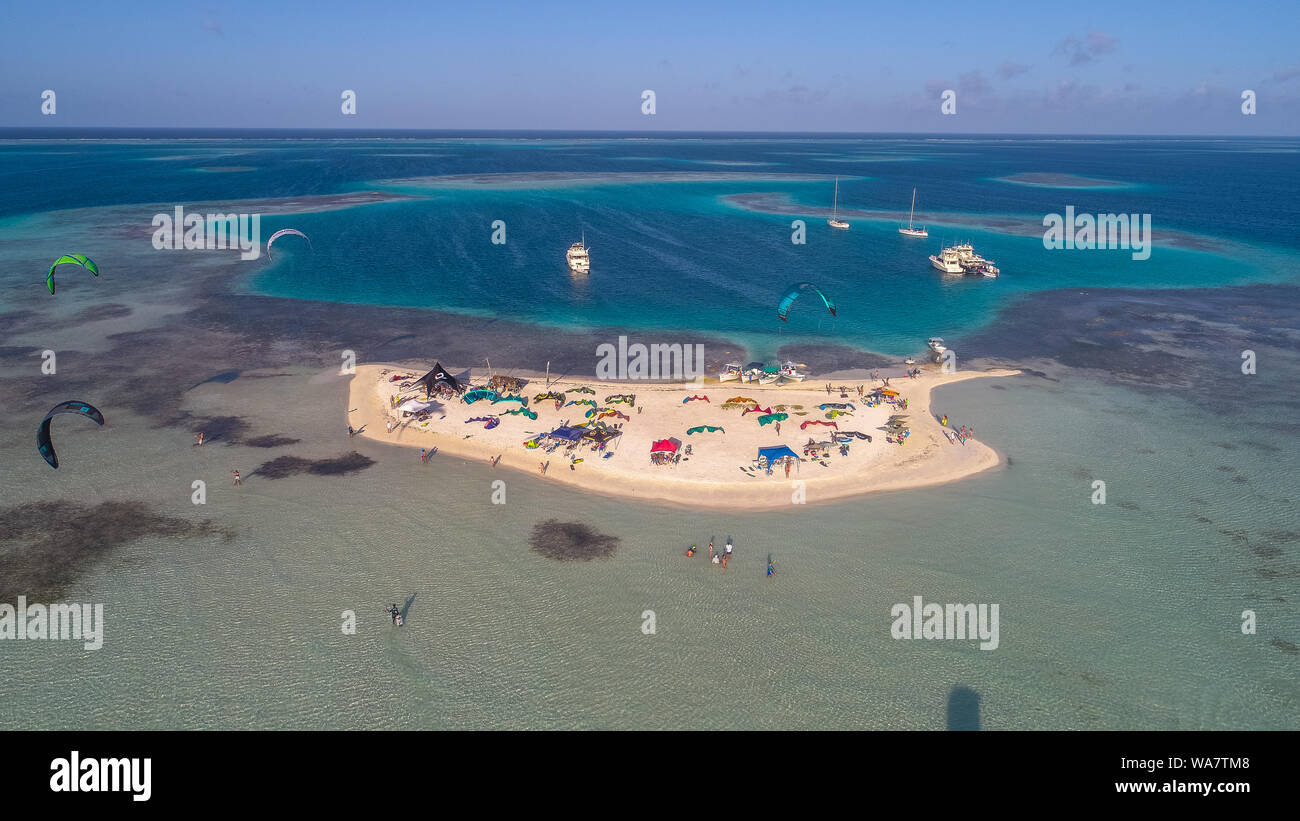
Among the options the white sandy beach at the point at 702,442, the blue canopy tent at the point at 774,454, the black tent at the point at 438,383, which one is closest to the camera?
the white sandy beach at the point at 702,442

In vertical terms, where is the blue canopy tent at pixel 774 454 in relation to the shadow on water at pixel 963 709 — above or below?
above

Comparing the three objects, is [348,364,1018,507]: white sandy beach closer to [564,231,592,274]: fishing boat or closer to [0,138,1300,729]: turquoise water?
[0,138,1300,729]: turquoise water

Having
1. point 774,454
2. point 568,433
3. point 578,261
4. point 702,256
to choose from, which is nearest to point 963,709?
point 774,454

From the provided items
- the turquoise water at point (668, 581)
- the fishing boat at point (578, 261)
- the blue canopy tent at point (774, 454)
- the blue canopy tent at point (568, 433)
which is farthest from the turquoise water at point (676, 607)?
the fishing boat at point (578, 261)

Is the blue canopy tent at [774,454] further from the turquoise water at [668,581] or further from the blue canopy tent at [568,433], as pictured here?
the blue canopy tent at [568,433]

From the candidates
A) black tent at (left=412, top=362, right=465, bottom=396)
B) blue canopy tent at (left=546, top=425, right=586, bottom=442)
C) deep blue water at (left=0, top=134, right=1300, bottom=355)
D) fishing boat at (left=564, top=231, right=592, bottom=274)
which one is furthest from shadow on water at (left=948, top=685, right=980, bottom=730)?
fishing boat at (left=564, top=231, right=592, bottom=274)

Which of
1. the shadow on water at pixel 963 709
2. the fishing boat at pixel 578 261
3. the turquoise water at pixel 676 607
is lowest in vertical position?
the shadow on water at pixel 963 709

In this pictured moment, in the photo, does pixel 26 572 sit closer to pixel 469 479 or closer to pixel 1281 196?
pixel 469 479
